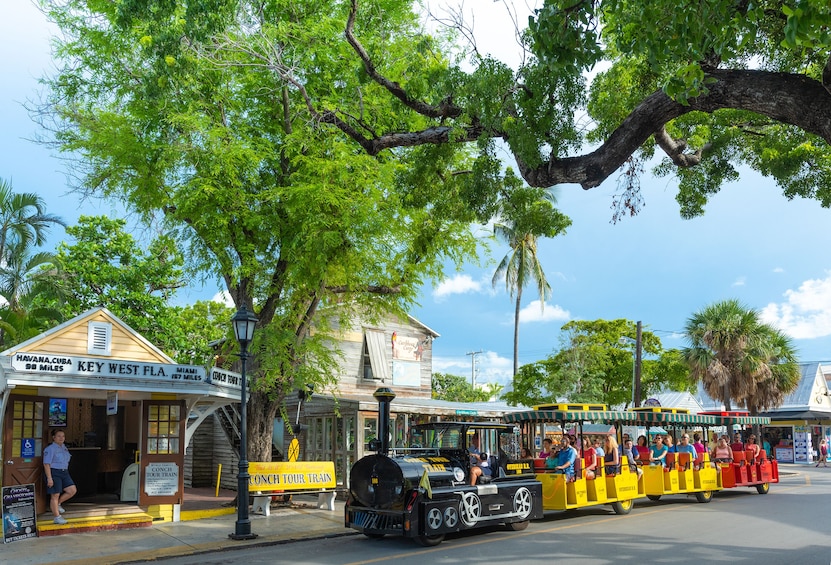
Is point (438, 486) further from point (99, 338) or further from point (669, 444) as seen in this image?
point (669, 444)

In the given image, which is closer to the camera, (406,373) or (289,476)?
(289,476)

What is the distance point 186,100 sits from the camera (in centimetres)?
1541

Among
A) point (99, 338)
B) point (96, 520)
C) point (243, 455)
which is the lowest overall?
point (96, 520)

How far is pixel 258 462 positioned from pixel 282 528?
2.32m

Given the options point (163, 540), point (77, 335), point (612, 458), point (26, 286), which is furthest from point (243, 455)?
point (26, 286)

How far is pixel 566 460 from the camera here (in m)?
14.5

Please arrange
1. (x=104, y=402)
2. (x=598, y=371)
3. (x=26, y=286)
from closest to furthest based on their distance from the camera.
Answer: (x=104, y=402), (x=26, y=286), (x=598, y=371)

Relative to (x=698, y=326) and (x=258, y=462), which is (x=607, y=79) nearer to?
(x=258, y=462)

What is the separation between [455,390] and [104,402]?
60.9 meters

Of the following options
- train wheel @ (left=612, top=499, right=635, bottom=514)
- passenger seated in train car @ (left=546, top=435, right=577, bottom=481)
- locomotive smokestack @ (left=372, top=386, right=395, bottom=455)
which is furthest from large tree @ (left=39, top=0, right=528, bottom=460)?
train wheel @ (left=612, top=499, right=635, bottom=514)

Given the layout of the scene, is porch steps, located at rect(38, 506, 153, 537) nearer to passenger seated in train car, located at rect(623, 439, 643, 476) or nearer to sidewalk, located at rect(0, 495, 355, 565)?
sidewalk, located at rect(0, 495, 355, 565)

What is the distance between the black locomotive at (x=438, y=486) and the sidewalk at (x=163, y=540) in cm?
147

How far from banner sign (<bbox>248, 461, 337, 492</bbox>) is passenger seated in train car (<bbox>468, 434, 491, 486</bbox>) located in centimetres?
446

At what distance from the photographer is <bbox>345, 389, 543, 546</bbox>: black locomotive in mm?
11266
